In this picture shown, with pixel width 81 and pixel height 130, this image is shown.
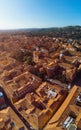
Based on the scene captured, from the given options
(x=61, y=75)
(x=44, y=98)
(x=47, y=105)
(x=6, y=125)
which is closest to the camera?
(x=6, y=125)

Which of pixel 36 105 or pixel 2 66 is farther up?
pixel 2 66

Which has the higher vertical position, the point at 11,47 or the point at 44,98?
the point at 11,47

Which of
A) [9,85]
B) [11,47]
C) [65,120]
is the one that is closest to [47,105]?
[65,120]

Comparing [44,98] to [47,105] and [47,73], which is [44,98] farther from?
[47,73]

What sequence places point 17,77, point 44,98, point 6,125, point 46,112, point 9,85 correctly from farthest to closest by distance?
point 17,77, point 9,85, point 44,98, point 46,112, point 6,125

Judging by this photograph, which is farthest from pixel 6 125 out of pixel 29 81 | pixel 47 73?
pixel 47 73

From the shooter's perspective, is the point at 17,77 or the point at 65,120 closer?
the point at 65,120

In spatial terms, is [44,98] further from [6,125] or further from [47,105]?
[6,125]

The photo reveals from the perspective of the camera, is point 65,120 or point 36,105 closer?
point 65,120

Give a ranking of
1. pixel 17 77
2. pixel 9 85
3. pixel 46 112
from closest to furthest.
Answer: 1. pixel 46 112
2. pixel 9 85
3. pixel 17 77
